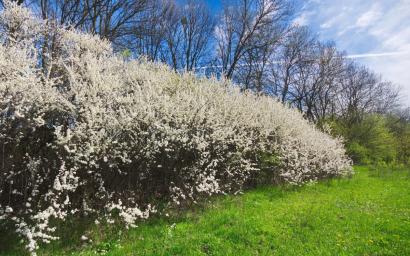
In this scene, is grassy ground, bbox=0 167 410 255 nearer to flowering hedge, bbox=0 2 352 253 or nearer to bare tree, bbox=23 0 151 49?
flowering hedge, bbox=0 2 352 253

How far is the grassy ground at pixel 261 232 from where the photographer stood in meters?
3.35

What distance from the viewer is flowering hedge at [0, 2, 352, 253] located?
11.4ft

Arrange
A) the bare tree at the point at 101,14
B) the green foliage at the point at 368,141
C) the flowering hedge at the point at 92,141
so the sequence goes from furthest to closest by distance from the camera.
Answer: the green foliage at the point at 368,141 → the bare tree at the point at 101,14 → the flowering hedge at the point at 92,141

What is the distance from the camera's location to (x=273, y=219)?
15.0ft

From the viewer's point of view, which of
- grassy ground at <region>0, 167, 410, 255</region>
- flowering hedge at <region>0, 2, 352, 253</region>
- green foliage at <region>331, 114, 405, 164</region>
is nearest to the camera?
grassy ground at <region>0, 167, 410, 255</region>

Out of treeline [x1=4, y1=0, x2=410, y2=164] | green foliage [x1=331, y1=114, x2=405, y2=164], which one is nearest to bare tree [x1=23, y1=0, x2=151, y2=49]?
treeline [x1=4, y1=0, x2=410, y2=164]

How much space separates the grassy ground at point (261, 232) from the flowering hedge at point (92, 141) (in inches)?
16.5

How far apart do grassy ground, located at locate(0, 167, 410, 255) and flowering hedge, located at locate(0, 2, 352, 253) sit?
0.42 m

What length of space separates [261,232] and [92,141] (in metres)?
3.58

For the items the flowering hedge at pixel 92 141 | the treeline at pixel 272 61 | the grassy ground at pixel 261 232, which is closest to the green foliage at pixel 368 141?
the treeline at pixel 272 61

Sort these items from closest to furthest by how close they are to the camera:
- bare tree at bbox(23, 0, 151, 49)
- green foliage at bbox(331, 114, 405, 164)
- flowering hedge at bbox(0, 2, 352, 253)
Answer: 1. flowering hedge at bbox(0, 2, 352, 253)
2. bare tree at bbox(23, 0, 151, 49)
3. green foliage at bbox(331, 114, 405, 164)

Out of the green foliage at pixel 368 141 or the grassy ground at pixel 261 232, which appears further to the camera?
the green foliage at pixel 368 141

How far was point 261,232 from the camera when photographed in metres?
3.98

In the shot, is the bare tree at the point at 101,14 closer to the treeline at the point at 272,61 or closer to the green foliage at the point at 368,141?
the treeline at the point at 272,61
